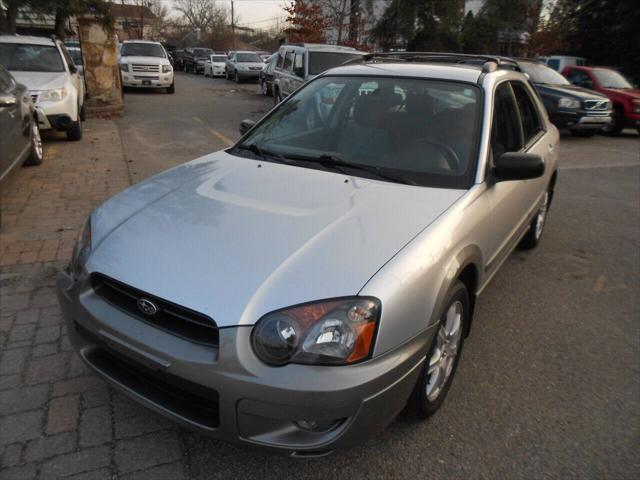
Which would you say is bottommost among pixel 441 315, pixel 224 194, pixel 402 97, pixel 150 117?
pixel 150 117

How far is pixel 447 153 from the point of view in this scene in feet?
9.90

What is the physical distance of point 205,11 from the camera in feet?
234

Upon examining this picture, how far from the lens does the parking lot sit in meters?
2.29

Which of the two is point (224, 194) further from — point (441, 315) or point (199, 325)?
point (441, 315)

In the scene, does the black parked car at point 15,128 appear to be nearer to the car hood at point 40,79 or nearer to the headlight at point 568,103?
the car hood at point 40,79

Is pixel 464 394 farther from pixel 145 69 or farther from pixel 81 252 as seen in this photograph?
pixel 145 69

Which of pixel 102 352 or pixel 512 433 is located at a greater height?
pixel 102 352

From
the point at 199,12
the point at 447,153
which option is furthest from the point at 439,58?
the point at 199,12

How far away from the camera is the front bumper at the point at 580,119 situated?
12414mm

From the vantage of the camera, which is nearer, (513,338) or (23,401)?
(23,401)

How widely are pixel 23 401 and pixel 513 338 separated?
2974 mm

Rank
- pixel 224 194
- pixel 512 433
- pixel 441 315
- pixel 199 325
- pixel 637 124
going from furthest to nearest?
pixel 637 124 < pixel 224 194 < pixel 512 433 < pixel 441 315 < pixel 199 325

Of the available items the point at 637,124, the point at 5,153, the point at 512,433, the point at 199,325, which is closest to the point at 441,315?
the point at 512,433

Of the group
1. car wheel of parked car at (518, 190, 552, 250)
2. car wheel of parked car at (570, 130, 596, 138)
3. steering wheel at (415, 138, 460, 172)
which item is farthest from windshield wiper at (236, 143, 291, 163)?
car wheel of parked car at (570, 130, 596, 138)
